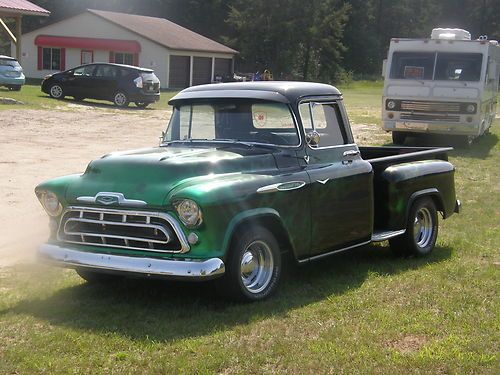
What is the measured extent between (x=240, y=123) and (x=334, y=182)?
0.98 meters

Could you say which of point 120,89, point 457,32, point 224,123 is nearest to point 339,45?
point 120,89

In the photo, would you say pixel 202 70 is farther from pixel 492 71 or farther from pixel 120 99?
pixel 492 71

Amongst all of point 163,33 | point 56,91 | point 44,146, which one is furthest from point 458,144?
point 163,33

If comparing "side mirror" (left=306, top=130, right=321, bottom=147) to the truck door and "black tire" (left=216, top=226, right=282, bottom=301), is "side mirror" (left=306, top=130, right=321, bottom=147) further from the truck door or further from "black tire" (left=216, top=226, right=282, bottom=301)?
"black tire" (left=216, top=226, right=282, bottom=301)

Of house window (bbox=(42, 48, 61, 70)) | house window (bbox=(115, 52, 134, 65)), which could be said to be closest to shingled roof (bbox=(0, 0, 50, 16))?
house window (bbox=(115, 52, 134, 65))

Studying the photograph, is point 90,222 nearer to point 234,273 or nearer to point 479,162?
point 234,273

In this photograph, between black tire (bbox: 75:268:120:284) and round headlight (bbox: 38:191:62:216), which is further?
black tire (bbox: 75:268:120:284)

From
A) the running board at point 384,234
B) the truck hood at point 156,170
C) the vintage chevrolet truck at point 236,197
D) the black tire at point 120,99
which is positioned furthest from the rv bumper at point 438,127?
the truck hood at point 156,170

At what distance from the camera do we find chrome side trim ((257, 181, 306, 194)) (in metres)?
6.05

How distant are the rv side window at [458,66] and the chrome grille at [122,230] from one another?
14.4m

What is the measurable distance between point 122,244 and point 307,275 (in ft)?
6.51

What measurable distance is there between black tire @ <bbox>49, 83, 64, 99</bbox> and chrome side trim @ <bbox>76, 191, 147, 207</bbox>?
82.9ft

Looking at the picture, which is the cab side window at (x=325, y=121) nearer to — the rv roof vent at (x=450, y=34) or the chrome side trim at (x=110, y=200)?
the chrome side trim at (x=110, y=200)

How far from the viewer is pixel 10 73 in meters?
31.0
